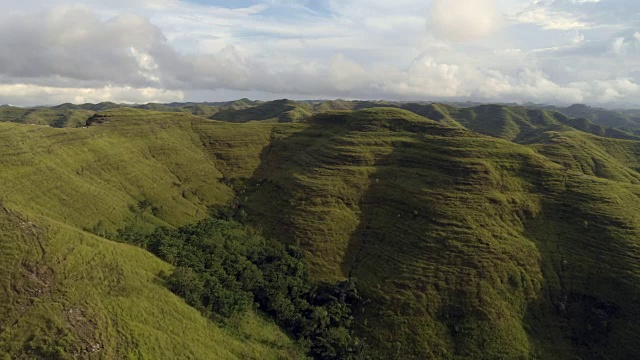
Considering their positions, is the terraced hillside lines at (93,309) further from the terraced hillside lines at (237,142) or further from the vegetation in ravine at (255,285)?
the terraced hillside lines at (237,142)

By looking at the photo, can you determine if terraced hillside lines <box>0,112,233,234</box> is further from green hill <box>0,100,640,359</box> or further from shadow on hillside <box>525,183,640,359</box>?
shadow on hillside <box>525,183,640,359</box>

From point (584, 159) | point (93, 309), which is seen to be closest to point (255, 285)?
point (93, 309)

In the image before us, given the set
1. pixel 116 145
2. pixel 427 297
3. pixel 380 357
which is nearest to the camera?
pixel 380 357

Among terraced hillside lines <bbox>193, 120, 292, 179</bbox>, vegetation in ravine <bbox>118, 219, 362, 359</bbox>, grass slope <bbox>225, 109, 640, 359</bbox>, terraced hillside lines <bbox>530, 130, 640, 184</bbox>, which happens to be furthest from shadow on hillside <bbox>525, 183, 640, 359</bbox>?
terraced hillside lines <bbox>193, 120, 292, 179</bbox>

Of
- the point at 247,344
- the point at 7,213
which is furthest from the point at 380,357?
the point at 7,213

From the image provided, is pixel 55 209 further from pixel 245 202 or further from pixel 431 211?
pixel 431 211

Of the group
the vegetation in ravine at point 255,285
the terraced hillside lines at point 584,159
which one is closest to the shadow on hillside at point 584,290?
the vegetation in ravine at point 255,285
